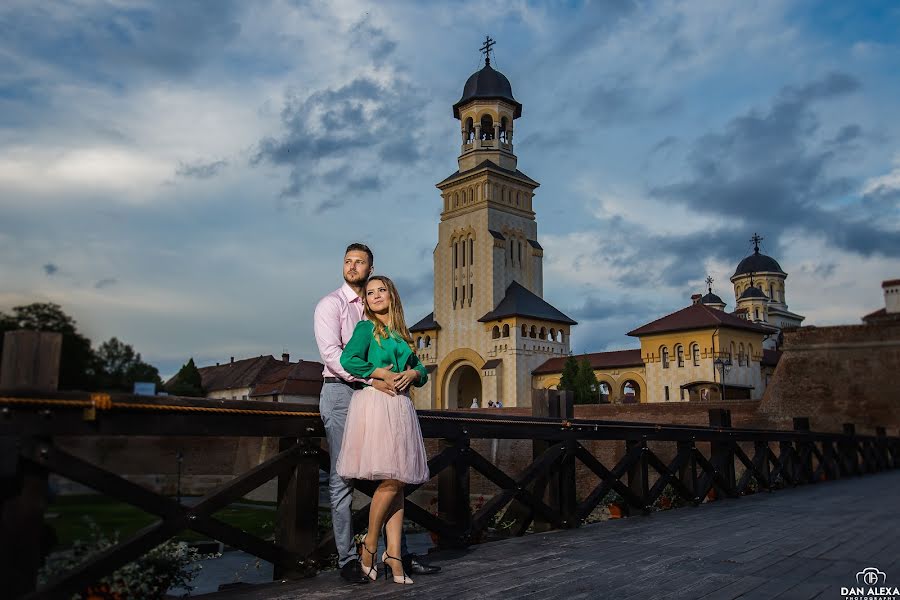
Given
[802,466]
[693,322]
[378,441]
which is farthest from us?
[693,322]

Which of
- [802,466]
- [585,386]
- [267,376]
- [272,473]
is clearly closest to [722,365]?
[585,386]

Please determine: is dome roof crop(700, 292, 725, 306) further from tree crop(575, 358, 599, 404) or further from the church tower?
tree crop(575, 358, 599, 404)

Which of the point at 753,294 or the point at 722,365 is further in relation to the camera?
the point at 753,294

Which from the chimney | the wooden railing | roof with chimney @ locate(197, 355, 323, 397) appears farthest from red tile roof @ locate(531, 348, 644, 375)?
the wooden railing

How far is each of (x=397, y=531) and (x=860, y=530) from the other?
4.28m

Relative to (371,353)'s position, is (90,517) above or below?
below

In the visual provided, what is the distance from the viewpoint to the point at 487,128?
55.1m

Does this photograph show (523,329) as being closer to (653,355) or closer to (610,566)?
(653,355)

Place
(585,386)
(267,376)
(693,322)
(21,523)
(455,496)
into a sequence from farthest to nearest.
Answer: (267,376), (693,322), (585,386), (455,496), (21,523)

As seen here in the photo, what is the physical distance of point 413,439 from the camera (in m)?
4.25

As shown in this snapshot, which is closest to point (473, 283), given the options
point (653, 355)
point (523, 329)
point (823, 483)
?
point (523, 329)

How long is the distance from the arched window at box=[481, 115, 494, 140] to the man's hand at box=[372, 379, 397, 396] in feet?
171

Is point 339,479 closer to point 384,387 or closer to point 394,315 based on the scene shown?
point 384,387

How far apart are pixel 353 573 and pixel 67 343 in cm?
202
